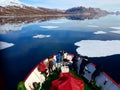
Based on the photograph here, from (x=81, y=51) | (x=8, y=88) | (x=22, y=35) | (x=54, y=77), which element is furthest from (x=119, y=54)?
(x=22, y=35)

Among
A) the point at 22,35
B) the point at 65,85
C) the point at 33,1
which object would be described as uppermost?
the point at 33,1

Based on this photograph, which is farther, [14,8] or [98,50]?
[14,8]

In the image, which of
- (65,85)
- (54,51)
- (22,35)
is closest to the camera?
(65,85)

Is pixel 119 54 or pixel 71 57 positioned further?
pixel 119 54

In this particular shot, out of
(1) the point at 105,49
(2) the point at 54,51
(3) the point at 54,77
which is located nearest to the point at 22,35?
(2) the point at 54,51

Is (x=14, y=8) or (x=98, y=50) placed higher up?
(x=98, y=50)

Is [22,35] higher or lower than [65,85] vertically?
lower

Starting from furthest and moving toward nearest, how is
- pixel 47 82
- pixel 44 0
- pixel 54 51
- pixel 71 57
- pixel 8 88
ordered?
pixel 44 0 → pixel 54 51 → pixel 71 57 → pixel 8 88 → pixel 47 82

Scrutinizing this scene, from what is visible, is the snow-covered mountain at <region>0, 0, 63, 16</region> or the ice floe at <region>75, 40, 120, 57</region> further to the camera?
the snow-covered mountain at <region>0, 0, 63, 16</region>

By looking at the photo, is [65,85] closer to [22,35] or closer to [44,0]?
[44,0]

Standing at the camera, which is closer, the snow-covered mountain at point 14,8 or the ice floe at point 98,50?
the ice floe at point 98,50
